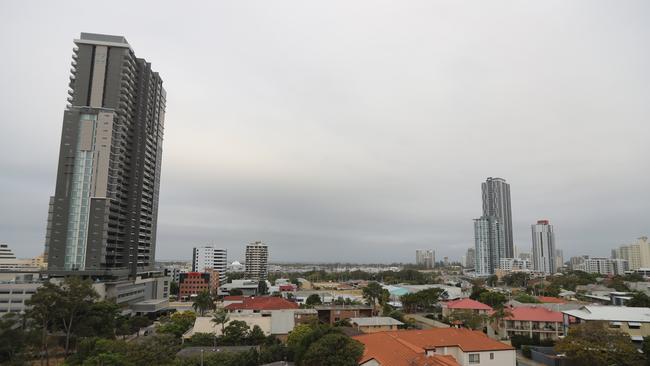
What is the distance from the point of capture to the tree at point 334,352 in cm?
2592

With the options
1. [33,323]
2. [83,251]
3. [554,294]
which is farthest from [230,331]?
[554,294]

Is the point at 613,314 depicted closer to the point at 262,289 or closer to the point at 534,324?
the point at 534,324

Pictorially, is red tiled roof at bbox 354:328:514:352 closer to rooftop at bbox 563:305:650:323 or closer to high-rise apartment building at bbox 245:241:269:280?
rooftop at bbox 563:305:650:323

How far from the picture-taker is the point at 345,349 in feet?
86.0

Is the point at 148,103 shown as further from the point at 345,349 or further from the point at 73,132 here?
the point at 345,349

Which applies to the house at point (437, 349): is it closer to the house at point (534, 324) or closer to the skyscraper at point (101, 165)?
the house at point (534, 324)

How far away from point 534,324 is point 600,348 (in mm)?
20488

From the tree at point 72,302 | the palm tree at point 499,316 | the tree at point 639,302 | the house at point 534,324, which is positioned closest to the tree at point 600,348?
the palm tree at point 499,316

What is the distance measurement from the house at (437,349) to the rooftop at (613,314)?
1738 cm

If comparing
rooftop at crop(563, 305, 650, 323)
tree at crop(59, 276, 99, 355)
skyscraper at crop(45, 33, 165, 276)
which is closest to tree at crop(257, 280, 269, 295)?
skyscraper at crop(45, 33, 165, 276)

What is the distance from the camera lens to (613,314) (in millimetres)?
46781

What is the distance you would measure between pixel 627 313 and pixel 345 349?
38750 mm

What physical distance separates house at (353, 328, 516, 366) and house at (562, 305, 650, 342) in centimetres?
1667

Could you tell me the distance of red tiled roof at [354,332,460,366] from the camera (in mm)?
29203
